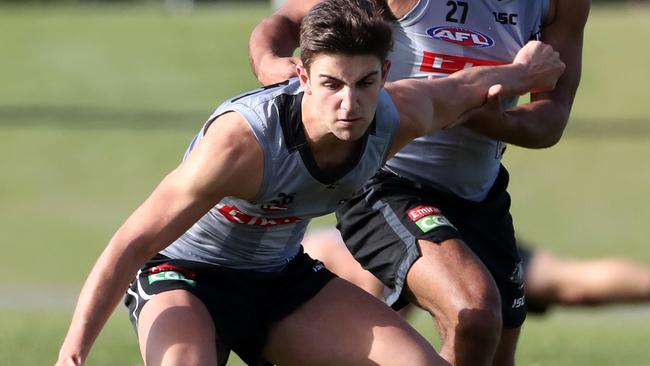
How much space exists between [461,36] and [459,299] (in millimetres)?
1241

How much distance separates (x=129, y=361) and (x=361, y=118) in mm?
3497

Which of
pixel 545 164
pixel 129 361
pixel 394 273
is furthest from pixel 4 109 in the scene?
pixel 394 273

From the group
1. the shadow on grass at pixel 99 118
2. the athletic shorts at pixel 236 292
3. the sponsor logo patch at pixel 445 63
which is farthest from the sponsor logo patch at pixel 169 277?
the shadow on grass at pixel 99 118

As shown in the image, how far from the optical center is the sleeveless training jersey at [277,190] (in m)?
4.89

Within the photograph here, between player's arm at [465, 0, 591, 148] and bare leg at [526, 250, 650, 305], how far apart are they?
8.77 feet

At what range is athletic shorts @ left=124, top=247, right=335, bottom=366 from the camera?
5.19 metres

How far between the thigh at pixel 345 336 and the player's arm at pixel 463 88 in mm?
664

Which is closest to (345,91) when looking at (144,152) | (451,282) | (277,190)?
(277,190)

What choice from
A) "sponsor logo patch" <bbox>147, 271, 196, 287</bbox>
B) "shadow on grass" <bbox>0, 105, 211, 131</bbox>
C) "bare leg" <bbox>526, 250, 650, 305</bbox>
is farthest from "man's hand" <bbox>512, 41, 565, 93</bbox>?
"shadow on grass" <bbox>0, 105, 211, 131</bbox>

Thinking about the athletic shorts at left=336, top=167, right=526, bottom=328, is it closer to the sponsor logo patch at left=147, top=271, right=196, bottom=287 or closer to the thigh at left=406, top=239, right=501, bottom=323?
the thigh at left=406, top=239, right=501, bottom=323

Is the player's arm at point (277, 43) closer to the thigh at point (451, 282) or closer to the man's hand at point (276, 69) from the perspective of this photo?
the man's hand at point (276, 69)

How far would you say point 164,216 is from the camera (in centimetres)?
471

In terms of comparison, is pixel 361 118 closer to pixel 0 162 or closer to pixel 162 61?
pixel 0 162

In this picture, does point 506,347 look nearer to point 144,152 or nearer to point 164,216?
point 164,216
